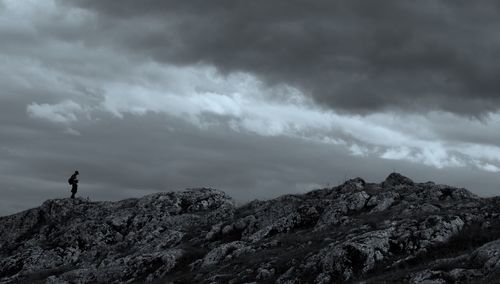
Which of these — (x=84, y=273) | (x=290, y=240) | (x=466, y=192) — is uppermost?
(x=466, y=192)

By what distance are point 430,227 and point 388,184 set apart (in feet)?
77.9

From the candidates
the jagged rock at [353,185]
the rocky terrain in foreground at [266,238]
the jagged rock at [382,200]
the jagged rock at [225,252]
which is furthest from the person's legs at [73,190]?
the jagged rock at [382,200]

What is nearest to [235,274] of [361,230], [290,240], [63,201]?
[290,240]

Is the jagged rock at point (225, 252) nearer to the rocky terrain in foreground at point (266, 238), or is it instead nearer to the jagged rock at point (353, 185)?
the rocky terrain in foreground at point (266, 238)

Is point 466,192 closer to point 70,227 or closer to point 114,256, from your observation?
point 114,256

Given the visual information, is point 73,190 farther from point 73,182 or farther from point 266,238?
point 266,238

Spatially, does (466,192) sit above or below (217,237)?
above

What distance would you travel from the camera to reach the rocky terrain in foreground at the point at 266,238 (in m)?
31.1

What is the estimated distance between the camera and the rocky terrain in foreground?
31078mm

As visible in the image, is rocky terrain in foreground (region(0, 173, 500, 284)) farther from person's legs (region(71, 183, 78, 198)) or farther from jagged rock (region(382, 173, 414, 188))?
person's legs (region(71, 183, 78, 198))

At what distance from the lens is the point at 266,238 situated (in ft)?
148

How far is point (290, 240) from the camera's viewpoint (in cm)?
4091

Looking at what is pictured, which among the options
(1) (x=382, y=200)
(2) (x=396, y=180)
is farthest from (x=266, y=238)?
(2) (x=396, y=180)

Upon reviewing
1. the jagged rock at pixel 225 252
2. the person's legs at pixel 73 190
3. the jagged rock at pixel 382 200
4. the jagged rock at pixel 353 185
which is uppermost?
the jagged rock at pixel 353 185
